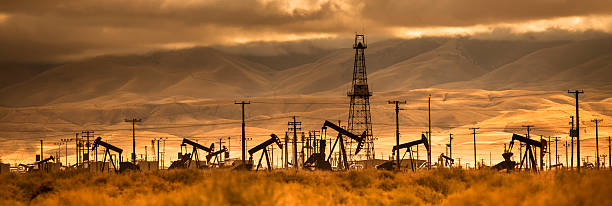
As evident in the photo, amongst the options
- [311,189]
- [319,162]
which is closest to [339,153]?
[319,162]

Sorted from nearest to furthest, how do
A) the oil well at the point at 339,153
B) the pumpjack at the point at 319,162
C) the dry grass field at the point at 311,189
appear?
the dry grass field at the point at 311,189 → the oil well at the point at 339,153 → the pumpjack at the point at 319,162

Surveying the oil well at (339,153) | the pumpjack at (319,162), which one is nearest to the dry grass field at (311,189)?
the oil well at (339,153)

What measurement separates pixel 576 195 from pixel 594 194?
0.46 m

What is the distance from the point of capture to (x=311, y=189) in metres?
29.8

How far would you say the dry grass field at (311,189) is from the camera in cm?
2072

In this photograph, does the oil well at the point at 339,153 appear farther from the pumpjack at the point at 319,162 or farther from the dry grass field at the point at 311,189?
the dry grass field at the point at 311,189

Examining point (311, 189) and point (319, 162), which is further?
point (319, 162)

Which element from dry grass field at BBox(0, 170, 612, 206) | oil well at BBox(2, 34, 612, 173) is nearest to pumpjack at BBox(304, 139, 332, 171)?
oil well at BBox(2, 34, 612, 173)

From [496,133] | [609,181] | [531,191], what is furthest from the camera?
[496,133]

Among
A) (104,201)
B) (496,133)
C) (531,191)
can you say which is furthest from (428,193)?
(496,133)

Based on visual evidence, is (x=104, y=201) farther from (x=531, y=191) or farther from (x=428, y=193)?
(x=531, y=191)

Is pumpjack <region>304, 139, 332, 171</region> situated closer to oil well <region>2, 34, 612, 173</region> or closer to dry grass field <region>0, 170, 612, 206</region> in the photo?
oil well <region>2, 34, 612, 173</region>

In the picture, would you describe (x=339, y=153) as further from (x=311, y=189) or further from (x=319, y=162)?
(x=311, y=189)

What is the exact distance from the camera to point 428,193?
3005 centimetres
